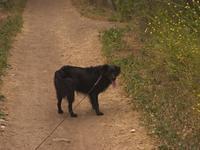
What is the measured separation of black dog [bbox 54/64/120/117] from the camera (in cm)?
943

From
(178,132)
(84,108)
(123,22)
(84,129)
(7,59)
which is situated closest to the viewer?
(178,132)

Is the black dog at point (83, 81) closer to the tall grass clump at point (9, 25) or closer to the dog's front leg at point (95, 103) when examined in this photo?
the dog's front leg at point (95, 103)

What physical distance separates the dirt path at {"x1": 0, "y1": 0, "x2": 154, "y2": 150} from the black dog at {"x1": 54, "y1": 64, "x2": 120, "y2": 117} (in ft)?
1.22

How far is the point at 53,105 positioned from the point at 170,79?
99.7 inches

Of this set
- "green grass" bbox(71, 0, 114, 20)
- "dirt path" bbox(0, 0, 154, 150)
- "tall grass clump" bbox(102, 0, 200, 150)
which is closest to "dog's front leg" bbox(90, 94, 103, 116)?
"dirt path" bbox(0, 0, 154, 150)

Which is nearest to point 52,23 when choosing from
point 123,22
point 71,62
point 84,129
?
point 123,22

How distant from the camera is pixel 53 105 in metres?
10.4

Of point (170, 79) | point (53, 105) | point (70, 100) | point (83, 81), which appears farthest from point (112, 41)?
point (70, 100)

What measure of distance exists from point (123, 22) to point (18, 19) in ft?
13.0

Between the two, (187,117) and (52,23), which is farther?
(52,23)

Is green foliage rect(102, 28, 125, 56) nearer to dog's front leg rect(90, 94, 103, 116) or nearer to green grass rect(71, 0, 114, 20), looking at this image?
green grass rect(71, 0, 114, 20)

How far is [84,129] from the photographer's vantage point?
9.09 m

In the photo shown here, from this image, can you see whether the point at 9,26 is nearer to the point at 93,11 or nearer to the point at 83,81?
the point at 93,11

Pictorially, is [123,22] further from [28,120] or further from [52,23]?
[28,120]
